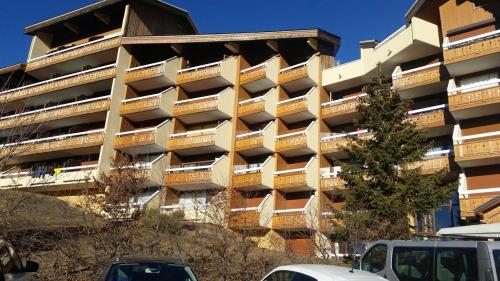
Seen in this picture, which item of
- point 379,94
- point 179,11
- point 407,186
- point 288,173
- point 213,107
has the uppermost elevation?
point 179,11

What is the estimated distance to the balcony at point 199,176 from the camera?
3253 centimetres

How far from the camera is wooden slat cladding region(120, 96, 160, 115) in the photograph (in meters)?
35.4

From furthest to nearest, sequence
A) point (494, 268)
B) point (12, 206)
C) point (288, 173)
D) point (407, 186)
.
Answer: point (288, 173) < point (407, 186) < point (12, 206) < point (494, 268)

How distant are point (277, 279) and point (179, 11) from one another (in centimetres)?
3965

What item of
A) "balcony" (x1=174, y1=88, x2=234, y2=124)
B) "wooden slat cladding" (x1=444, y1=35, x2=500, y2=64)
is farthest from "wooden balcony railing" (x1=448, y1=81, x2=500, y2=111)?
"balcony" (x1=174, y1=88, x2=234, y2=124)

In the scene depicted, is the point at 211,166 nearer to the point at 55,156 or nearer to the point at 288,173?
the point at 288,173

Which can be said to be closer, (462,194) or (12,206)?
(12,206)

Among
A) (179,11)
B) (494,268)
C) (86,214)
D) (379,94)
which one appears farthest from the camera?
(179,11)

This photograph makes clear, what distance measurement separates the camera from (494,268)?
7109 millimetres

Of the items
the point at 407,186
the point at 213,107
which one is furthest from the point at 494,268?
the point at 213,107

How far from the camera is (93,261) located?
43.8ft

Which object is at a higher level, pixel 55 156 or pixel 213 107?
pixel 213 107

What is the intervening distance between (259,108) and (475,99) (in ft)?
48.3

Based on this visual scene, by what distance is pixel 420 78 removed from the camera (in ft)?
91.7
